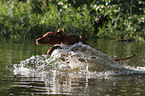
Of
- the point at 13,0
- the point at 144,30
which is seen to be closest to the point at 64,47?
the point at 144,30

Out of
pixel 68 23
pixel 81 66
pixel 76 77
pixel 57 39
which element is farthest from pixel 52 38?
pixel 68 23

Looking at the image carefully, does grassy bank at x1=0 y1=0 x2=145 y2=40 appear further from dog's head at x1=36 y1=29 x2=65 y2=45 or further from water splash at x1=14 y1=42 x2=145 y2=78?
dog's head at x1=36 y1=29 x2=65 y2=45

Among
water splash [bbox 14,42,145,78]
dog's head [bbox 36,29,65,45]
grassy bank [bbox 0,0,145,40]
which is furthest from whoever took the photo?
grassy bank [bbox 0,0,145,40]

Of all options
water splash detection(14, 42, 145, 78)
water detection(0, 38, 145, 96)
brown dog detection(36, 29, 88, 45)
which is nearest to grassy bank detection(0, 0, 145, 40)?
water detection(0, 38, 145, 96)

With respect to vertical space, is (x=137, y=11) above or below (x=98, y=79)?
above

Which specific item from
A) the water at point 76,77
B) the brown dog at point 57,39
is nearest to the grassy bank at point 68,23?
the water at point 76,77

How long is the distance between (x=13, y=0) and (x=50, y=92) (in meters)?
26.7

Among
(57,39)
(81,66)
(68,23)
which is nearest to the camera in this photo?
(57,39)

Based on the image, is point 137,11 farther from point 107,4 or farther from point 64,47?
Result: point 64,47

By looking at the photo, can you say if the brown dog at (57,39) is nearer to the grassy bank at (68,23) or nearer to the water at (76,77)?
the water at (76,77)

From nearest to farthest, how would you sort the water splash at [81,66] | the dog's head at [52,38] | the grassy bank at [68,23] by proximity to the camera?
the water splash at [81,66] < the dog's head at [52,38] < the grassy bank at [68,23]

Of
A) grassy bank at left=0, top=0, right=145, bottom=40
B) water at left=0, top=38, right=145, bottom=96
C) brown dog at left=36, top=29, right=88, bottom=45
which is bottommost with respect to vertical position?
water at left=0, top=38, right=145, bottom=96

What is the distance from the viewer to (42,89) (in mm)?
8539

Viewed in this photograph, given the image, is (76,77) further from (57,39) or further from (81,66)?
(81,66)
